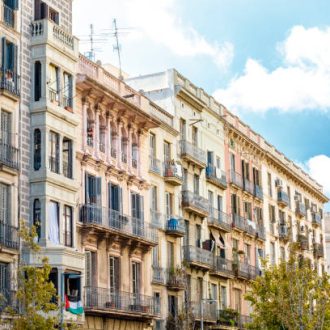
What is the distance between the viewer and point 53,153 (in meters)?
39.5

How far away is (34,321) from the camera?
31.4 meters

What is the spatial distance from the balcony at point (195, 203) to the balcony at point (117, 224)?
4906 millimetres

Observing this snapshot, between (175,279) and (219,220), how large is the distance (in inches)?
383

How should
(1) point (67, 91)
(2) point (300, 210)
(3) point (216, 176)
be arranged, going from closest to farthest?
(1) point (67, 91) < (3) point (216, 176) < (2) point (300, 210)

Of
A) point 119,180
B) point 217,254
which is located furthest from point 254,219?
point 119,180

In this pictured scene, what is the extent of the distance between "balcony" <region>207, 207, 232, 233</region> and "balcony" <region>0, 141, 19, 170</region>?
899 inches

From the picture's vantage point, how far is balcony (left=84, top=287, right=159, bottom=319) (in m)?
42.6

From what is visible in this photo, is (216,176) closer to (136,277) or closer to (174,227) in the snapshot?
(174,227)

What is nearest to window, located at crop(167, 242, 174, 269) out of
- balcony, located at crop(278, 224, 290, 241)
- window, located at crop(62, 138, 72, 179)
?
window, located at crop(62, 138, 72, 179)

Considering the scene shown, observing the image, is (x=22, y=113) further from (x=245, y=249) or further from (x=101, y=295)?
(x=245, y=249)

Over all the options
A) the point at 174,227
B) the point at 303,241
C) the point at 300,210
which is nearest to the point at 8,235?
the point at 174,227

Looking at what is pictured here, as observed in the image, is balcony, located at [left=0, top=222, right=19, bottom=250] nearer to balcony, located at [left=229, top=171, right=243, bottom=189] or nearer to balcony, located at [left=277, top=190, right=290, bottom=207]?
balcony, located at [left=229, top=171, right=243, bottom=189]

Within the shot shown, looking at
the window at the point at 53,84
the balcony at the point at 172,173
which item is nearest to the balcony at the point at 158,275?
the balcony at the point at 172,173

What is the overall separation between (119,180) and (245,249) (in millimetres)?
20703
